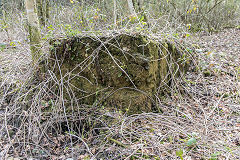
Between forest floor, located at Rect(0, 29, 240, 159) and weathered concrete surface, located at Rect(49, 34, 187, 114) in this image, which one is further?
weathered concrete surface, located at Rect(49, 34, 187, 114)

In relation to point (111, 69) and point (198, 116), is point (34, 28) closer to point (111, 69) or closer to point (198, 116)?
point (111, 69)

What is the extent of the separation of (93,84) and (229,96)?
96.9 inches

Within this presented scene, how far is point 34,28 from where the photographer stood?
2885 millimetres

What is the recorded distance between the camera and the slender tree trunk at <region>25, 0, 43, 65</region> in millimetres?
2772

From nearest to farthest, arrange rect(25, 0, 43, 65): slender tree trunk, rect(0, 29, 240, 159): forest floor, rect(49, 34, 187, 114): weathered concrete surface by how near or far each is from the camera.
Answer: rect(0, 29, 240, 159): forest floor < rect(49, 34, 187, 114): weathered concrete surface < rect(25, 0, 43, 65): slender tree trunk

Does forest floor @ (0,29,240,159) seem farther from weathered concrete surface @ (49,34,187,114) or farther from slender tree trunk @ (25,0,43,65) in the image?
weathered concrete surface @ (49,34,187,114)

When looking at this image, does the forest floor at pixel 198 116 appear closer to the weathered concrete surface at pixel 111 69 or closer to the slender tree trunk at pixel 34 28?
the slender tree trunk at pixel 34 28

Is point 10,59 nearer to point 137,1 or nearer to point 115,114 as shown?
point 115,114

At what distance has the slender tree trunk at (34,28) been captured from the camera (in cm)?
277

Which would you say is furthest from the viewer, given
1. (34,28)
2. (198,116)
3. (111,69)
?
(34,28)

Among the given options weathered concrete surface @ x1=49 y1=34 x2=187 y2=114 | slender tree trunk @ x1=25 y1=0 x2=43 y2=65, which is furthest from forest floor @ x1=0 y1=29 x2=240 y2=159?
weathered concrete surface @ x1=49 y1=34 x2=187 y2=114

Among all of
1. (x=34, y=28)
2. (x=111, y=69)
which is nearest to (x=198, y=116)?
(x=111, y=69)

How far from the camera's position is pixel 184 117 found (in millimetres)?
2670

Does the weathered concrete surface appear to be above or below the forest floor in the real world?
above
